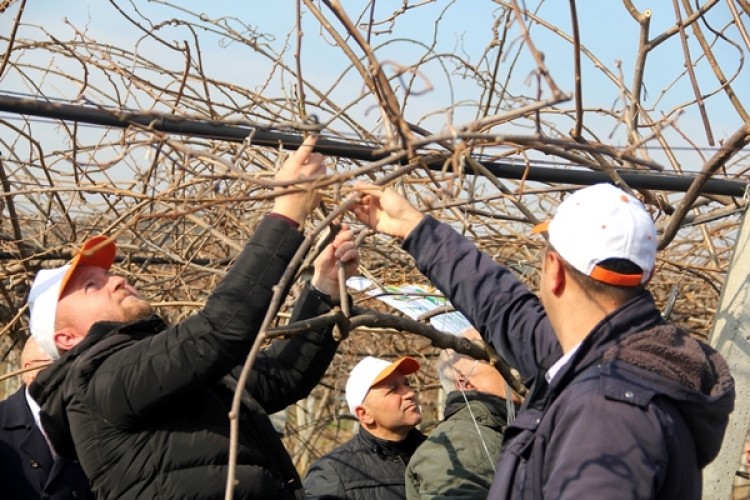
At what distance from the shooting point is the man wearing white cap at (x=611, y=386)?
7.14ft

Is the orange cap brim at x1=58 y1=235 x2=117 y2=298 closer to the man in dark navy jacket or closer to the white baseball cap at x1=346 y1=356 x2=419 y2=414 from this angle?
the man in dark navy jacket

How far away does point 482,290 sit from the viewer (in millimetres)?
3111

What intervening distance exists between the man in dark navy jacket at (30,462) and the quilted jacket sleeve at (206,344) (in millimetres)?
795

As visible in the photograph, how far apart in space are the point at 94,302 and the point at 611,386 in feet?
5.85

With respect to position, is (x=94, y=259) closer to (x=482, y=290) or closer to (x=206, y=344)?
(x=206, y=344)

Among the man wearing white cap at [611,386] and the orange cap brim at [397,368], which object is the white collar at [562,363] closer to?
the man wearing white cap at [611,386]

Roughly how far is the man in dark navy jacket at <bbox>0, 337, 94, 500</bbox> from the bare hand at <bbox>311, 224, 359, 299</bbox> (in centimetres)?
103

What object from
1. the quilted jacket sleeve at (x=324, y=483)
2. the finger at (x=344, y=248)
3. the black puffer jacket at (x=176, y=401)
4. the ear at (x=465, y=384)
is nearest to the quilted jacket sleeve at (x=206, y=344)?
the black puffer jacket at (x=176, y=401)

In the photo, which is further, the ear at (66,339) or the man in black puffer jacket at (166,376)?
the ear at (66,339)

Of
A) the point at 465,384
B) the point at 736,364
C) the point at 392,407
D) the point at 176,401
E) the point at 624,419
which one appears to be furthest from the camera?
the point at 392,407

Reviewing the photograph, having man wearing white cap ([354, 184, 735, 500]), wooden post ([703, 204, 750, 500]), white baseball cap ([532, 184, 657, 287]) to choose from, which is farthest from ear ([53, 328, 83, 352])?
wooden post ([703, 204, 750, 500])

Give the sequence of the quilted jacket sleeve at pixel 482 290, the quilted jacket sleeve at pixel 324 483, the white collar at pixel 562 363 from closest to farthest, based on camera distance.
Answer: the white collar at pixel 562 363, the quilted jacket sleeve at pixel 482 290, the quilted jacket sleeve at pixel 324 483

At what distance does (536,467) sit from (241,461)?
1040 mm

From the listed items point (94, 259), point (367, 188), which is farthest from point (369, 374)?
point (367, 188)
